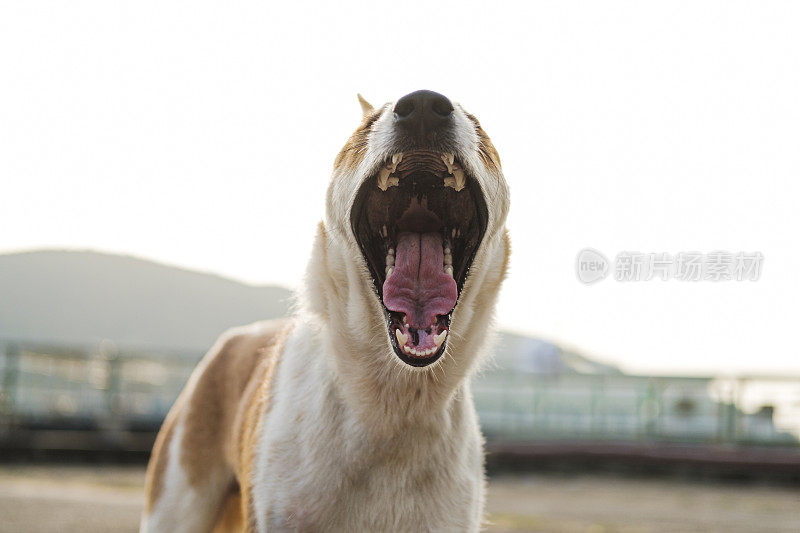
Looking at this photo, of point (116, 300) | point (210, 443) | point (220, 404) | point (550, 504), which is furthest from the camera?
point (116, 300)

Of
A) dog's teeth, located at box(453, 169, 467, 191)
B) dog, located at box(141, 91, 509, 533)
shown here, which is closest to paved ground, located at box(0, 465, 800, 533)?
dog, located at box(141, 91, 509, 533)

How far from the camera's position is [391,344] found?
2740mm

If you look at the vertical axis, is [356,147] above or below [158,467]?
above

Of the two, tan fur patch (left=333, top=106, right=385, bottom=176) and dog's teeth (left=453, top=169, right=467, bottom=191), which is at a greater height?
tan fur patch (left=333, top=106, right=385, bottom=176)

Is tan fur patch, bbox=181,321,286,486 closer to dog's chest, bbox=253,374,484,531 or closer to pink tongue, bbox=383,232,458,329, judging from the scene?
dog's chest, bbox=253,374,484,531

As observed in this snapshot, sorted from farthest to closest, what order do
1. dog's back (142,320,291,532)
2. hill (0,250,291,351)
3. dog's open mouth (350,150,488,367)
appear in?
hill (0,250,291,351) < dog's back (142,320,291,532) < dog's open mouth (350,150,488,367)

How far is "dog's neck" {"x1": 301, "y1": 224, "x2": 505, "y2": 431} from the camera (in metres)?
2.85

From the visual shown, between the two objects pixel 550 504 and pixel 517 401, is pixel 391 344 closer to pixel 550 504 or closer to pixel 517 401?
pixel 550 504

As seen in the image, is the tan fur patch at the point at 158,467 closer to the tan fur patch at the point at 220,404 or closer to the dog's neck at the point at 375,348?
the tan fur patch at the point at 220,404

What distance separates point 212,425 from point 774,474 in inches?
425

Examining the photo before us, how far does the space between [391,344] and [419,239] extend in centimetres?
53

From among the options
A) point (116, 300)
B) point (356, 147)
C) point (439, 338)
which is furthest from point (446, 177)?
point (116, 300)

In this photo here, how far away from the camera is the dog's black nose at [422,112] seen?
9.08ft

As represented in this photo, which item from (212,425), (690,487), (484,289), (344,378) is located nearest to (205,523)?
(212,425)
